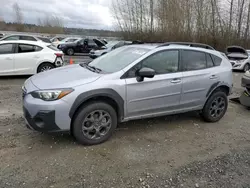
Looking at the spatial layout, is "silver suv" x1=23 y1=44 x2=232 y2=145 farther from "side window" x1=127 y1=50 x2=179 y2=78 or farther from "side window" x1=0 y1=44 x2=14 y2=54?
"side window" x1=0 y1=44 x2=14 y2=54

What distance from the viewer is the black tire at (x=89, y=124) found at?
3.46 meters

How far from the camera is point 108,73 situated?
148 inches

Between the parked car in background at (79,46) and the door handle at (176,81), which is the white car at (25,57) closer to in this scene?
the door handle at (176,81)

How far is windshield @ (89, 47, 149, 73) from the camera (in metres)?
3.97

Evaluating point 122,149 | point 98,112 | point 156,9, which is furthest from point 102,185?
point 156,9

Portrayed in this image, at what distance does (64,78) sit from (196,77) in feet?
Answer: 8.11

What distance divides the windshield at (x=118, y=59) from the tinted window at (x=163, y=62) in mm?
188

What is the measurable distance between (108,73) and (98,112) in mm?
657

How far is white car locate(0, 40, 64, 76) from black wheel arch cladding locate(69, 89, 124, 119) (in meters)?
5.95

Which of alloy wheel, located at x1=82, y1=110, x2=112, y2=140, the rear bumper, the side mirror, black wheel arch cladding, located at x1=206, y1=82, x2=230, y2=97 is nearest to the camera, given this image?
alloy wheel, located at x1=82, y1=110, x2=112, y2=140

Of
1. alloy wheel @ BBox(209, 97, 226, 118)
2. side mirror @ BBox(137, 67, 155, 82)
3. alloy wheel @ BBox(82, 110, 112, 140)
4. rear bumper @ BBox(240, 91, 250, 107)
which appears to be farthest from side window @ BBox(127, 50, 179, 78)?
rear bumper @ BBox(240, 91, 250, 107)

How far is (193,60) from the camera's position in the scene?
15.0ft

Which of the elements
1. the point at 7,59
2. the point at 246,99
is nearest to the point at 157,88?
the point at 246,99

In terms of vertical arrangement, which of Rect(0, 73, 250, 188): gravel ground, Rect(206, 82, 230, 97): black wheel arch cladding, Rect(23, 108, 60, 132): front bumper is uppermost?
Rect(206, 82, 230, 97): black wheel arch cladding
